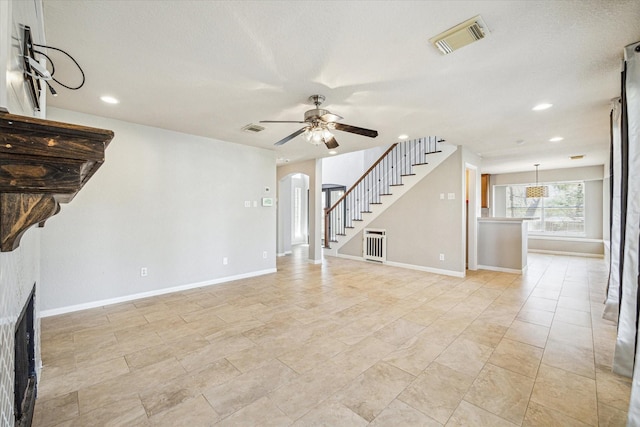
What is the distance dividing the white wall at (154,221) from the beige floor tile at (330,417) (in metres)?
3.28

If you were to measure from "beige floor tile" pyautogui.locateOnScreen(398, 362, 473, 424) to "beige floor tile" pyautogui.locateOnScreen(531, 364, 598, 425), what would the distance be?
0.46 meters

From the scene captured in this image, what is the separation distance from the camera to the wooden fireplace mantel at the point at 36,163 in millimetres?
626

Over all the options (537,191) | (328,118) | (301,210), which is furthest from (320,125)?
(537,191)

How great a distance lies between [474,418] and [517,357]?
1032 millimetres

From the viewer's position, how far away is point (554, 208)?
819 cm

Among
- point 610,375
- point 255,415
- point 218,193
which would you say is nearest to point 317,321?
point 255,415

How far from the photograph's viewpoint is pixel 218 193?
472cm

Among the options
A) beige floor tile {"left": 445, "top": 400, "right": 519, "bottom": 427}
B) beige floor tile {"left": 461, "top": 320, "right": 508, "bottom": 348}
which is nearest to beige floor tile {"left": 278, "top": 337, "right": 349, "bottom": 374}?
beige floor tile {"left": 445, "top": 400, "right": 519, "bottom": 427}

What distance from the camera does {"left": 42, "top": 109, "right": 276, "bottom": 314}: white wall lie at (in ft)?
11.3

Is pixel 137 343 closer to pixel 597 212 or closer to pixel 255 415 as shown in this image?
pixel 255 415

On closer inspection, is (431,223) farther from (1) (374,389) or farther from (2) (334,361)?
(1) (374,389)

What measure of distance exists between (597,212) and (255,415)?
9.75 metres

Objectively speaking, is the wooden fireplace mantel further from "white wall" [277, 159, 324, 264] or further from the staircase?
"white wall" [277, 159, 324, 264]

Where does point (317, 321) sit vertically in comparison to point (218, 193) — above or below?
below
